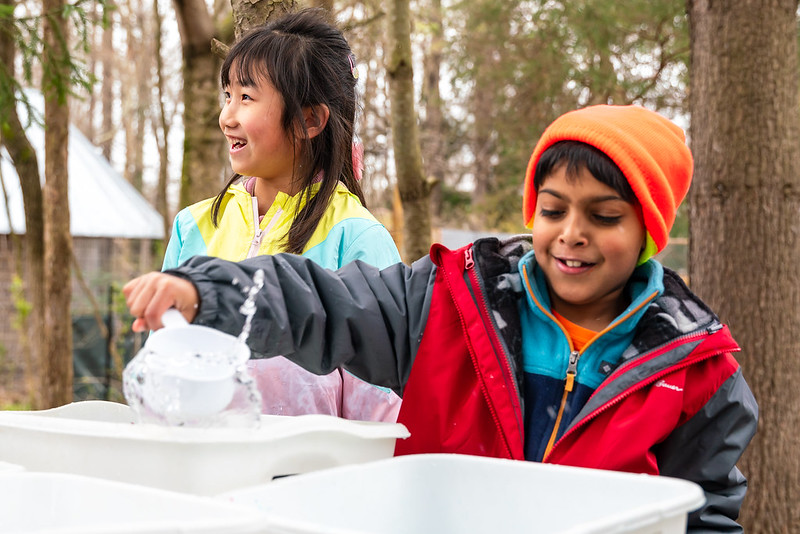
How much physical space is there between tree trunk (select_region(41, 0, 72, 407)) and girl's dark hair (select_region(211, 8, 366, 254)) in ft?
12.4

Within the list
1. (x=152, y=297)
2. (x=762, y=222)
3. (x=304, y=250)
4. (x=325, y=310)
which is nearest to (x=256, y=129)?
(x=304, y=250)

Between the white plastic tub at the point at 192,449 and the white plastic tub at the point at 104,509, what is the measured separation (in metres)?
0.07

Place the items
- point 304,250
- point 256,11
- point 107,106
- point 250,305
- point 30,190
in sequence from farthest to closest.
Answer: point 107,106, point 30,190, point 256,11, point 304,250, point 250,305

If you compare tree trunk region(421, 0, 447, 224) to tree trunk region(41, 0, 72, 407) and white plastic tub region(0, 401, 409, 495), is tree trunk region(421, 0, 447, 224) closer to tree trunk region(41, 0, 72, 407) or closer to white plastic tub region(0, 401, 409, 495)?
tree trunk region(41, 0, 72, 407)

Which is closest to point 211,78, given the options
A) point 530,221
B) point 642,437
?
point 530,221

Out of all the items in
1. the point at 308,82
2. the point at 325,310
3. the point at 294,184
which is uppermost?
the point at 308,82

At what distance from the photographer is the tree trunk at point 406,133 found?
429cm

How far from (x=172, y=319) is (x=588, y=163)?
33.3 inches

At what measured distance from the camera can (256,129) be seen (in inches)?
90.7

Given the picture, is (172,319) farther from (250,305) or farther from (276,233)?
(276,233)

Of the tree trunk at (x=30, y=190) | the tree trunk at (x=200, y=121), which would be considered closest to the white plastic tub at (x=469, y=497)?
the tree trunk at (x=200, y=121)

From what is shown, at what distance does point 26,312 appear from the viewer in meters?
8.95

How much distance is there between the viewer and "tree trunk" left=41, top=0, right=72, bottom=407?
583 centimetres

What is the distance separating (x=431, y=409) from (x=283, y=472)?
538 millimetres
